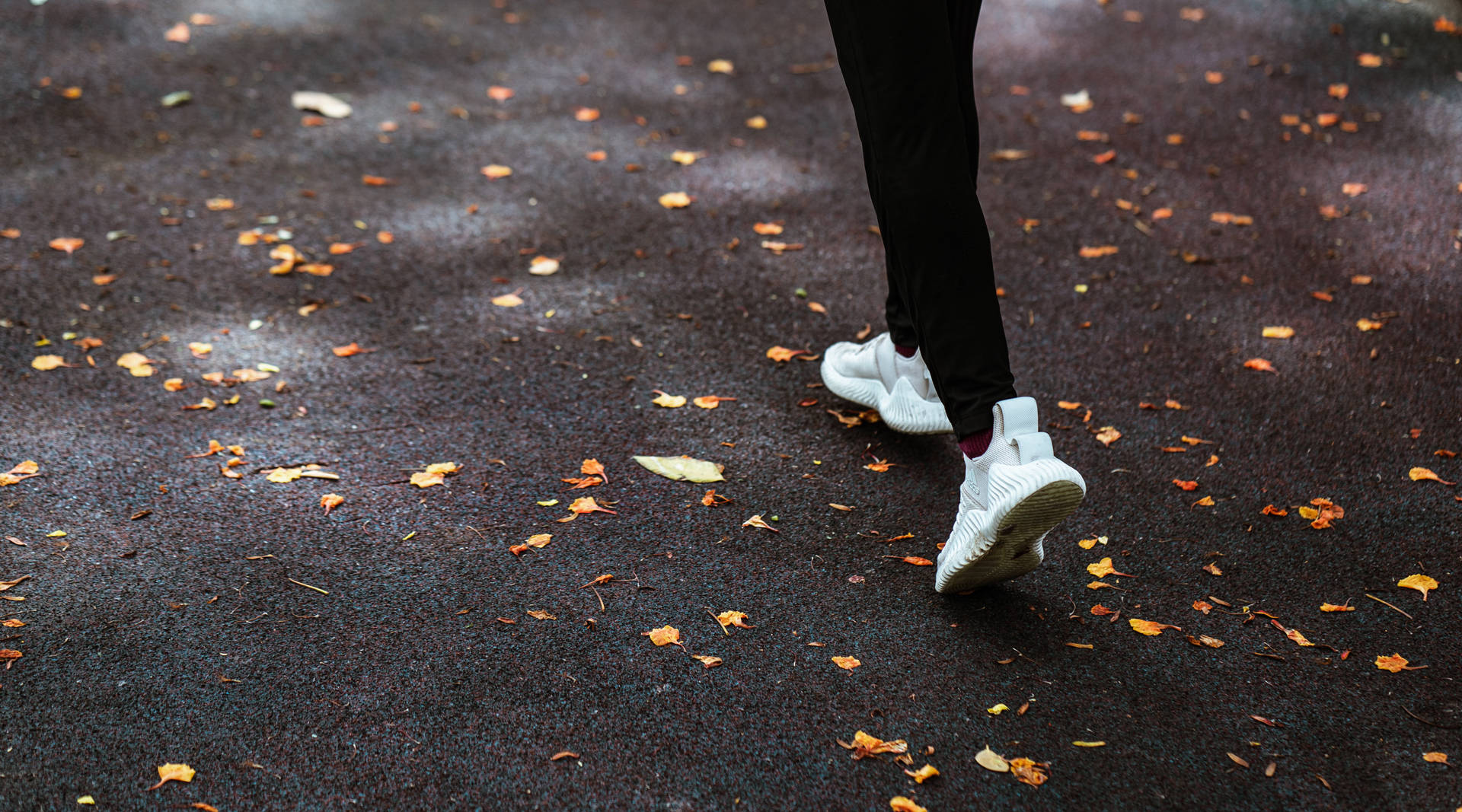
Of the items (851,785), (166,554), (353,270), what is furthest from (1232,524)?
(353,270)

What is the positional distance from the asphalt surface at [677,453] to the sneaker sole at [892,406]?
9 cm

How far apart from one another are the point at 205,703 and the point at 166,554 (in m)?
0.54

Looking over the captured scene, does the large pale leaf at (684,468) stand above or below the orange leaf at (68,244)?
above

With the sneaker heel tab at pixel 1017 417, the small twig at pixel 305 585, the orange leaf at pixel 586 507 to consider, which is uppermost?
the sneaker heel tab at pixel 1017 417

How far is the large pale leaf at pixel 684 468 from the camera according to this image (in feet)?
9.00

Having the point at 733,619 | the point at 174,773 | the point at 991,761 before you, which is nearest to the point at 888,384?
the point at 733,619

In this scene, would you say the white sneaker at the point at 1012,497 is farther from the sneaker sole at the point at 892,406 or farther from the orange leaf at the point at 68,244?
the orange leaf at the point at 68,244

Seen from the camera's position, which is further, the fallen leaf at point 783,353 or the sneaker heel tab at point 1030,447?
the fallen leaf at point 783,353

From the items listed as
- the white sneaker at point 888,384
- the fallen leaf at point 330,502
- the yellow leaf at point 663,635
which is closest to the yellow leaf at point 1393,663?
the white sneaker at point 888,384

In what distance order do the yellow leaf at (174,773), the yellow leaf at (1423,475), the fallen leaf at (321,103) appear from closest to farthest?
the yellow leaf at (174,773) < the yellow leaf at (1423,475) < the fallen leaf at (321,103)

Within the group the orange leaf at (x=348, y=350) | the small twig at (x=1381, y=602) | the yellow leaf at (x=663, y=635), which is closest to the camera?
the yellow leaf at (x=663, y=635)

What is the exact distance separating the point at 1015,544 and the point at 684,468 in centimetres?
96

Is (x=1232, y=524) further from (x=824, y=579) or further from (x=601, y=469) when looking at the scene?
(x=601, y=469)

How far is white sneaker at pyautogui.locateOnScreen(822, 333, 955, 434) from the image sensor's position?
9.11 ft
